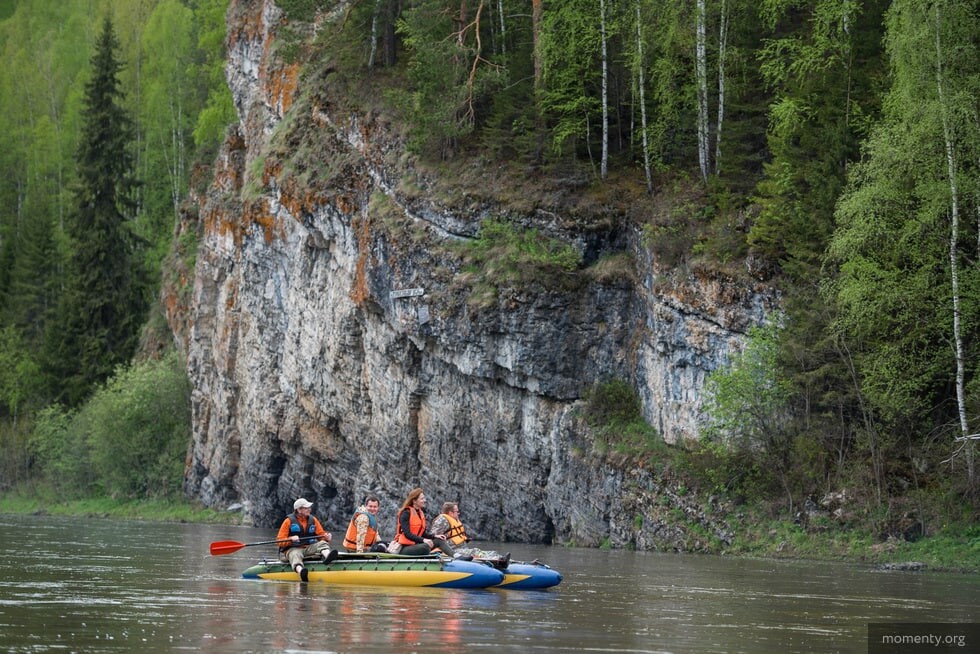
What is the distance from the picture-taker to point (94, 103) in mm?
68562

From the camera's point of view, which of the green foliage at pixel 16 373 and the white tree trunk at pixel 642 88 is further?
the green foliage at pixel 16 373

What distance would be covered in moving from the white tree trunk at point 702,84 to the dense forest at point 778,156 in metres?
0.06

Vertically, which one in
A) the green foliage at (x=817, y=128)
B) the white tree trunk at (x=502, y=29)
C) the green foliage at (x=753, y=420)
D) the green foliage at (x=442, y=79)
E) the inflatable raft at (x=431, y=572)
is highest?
the white tree trunk at (x=502, y=29)

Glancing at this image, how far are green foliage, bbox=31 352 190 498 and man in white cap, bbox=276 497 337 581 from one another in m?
36.3

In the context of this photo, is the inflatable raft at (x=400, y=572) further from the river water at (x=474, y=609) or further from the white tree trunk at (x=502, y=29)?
the white tree trunk at (x=502, y=29)

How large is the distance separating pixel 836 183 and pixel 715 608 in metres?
16.5

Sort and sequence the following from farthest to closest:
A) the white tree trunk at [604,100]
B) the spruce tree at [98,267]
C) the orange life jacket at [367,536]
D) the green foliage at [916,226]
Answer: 1. the spruce tree at [98,267]
2. the white tree trunk at [604,100]
3. the green foliage at [916,226]
4. the orange life jacket at [367,536]

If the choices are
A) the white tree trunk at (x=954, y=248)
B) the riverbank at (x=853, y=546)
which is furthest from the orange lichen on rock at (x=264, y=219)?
the white tree trunk at (x=954, y=248)

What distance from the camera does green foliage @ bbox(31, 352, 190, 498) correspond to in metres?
59.0

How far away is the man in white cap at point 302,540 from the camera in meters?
22.7

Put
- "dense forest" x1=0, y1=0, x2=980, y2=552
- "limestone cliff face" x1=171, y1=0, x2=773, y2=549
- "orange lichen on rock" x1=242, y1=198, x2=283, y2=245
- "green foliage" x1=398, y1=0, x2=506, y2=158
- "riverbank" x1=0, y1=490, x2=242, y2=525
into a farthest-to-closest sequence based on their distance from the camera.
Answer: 1. "riverbank" x1=0, y1=490, x2=242, y2=525
2. "orange lichen on rock" x1=242, y1=198, x2=283, y2=245
3. "green foliage" x1=398, y1=0, x2=506, y2=158
4. "limestone cliff face" x1=171, y1=0, x2=773, y2=549
5. "dense forest" x1=0, y1=0, x2=980, y2=552

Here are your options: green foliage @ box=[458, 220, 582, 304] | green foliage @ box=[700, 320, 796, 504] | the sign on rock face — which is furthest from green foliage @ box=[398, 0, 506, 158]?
green foliage @ box=[700, 320, 796, 504]

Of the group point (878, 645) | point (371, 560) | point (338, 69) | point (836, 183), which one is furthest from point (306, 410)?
point (878, 645)

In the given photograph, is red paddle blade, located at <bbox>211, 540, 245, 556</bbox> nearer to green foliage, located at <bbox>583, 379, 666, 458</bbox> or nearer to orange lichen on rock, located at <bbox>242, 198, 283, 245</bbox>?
green foliage, located at <bbox>583, 379, 666, 458</bbox>
